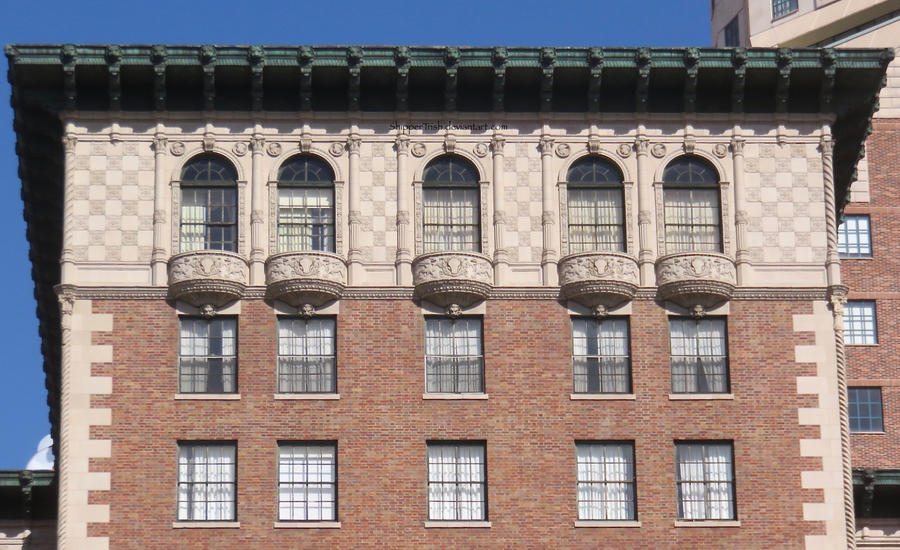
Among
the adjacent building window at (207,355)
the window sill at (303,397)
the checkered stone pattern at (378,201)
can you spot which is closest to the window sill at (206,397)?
the adjacent building window at (207,355)

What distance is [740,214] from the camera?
174 feet

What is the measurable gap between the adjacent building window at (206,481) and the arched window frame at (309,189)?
5.35 meters

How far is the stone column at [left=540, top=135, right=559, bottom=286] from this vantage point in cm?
5228

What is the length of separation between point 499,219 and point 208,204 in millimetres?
7368

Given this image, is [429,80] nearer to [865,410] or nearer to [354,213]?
[354,213]

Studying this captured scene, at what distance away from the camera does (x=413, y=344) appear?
51.6 m

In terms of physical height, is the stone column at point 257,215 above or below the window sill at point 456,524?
above

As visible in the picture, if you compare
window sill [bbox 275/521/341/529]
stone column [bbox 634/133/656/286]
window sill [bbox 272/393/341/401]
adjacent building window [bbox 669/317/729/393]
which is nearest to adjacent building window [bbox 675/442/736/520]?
adjacent building window [bbox 669/317/729/393]

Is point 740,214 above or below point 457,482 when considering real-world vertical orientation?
above

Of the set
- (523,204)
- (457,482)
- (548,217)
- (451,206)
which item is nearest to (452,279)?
(451,206)

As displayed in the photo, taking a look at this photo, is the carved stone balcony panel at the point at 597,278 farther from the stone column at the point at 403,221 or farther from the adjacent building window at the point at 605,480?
the stone column at the point at 403,221

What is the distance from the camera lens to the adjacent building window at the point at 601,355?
51.7 metres

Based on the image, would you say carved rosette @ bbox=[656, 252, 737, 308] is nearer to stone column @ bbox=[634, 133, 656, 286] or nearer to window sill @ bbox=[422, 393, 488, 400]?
stone column @ bbox=[634, 133, 656, 286]

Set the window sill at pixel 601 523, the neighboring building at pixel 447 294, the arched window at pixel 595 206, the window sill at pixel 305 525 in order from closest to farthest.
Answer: the window sill at pixel 305 525, the window sill at pixel 601 523, the neighboring building at pixel 447 294, the arched window at pixel 595 206
